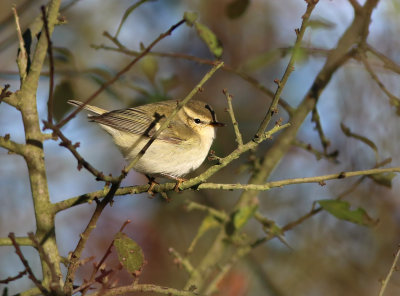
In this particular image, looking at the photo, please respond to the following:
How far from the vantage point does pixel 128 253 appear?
1667mm

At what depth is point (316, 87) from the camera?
279cm

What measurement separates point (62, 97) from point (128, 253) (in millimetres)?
1233

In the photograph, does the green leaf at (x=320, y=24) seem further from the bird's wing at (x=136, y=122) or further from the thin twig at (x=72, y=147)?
the thin twig at (x=72, y=147)

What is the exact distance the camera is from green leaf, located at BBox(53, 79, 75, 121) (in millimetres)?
2506

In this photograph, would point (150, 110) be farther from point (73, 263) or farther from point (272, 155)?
point (73, 263)

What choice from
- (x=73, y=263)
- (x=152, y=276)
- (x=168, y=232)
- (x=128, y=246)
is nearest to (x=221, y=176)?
(x=168, y=232)

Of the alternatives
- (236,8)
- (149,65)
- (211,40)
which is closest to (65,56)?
(149,65)

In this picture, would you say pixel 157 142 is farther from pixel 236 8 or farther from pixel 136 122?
pixel 236 8

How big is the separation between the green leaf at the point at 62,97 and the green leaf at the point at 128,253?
1.04 m

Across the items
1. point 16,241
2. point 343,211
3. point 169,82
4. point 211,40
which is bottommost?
point 16,241

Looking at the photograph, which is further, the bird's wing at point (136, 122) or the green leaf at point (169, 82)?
the green leaf at point (169, 82)

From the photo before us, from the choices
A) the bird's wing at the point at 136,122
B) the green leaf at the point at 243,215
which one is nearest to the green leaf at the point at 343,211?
the green leaf at the point at 243,215

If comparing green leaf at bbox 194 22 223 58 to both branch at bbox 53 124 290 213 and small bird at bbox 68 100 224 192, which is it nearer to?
small bird at bbox 68 100 224 192

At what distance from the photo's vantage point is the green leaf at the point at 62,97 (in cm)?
251
